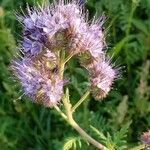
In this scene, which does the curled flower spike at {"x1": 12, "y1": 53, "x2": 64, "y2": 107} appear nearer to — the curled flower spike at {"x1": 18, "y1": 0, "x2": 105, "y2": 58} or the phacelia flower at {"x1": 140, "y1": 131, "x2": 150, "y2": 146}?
the curled flower spike at {"x1": 18, "y1": 0, "x2": 105, "y2": 58}

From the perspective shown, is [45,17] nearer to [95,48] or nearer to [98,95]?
[95,48]

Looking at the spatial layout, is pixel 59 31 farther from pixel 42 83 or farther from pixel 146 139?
pixel 146 139

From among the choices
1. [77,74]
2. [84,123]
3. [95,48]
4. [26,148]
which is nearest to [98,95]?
[95,48]

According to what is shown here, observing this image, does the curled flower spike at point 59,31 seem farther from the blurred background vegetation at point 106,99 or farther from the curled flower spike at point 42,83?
the blurred background vegetation at point 106,99

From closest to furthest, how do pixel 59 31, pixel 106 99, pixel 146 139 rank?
pixel 59 31
pixel 146 139
pixel 106 99

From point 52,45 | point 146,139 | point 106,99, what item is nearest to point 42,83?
point 52,45
